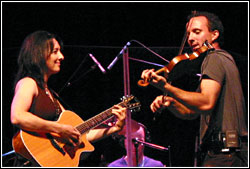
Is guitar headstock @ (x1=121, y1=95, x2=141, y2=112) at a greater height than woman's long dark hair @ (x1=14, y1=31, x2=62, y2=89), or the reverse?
woman's long dark hair @ (x1=14, y1=31, x2=62, y2=89)

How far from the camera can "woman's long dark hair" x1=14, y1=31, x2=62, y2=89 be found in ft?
10.4

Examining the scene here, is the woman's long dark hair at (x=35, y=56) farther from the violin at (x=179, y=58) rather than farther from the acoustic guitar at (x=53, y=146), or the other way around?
the violin at (x=179, y=58)

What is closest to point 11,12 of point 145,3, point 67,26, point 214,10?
point 67,26

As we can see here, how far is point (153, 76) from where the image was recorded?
99.6 inches

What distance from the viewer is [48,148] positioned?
2.96m

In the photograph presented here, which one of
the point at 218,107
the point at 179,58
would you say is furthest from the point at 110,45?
the point at 218,107

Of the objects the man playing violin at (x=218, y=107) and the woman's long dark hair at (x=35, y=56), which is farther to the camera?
the woman's long dark hair at (x=35, y=56)

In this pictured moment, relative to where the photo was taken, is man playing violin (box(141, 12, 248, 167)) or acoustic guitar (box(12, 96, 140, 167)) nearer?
man playing violin (box(141, 12, 248, 167))

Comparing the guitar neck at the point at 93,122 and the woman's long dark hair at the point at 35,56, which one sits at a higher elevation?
the woman's long dark hair at the point at 35,56

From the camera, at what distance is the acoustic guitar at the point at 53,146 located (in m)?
2.83

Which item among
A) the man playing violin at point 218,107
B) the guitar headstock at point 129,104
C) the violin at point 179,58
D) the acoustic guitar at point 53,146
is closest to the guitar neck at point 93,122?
the acoustic guitar at point 53,146

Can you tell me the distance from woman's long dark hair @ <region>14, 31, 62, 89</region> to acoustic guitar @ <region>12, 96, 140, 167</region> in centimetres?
47

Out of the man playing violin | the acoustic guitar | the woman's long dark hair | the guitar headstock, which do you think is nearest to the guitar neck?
the acoustic guitar

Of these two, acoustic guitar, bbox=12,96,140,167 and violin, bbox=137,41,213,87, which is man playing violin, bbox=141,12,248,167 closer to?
violin, bbox=137,41,213,87
